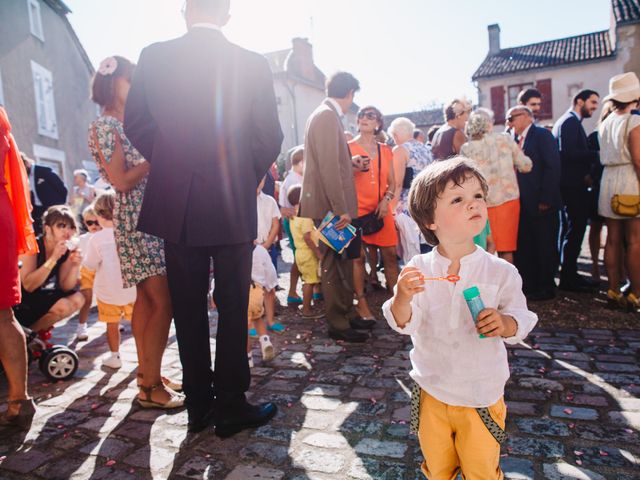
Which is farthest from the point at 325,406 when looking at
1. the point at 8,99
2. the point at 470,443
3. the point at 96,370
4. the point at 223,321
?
the point at 8,99

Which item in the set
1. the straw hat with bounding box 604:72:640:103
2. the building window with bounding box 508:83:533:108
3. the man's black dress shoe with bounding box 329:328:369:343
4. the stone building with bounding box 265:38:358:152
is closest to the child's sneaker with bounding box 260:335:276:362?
the man's black dress shoe with bounding box 329:328:369:343

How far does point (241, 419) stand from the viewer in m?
2.68

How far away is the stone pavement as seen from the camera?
7.43ft

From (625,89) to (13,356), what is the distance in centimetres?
545

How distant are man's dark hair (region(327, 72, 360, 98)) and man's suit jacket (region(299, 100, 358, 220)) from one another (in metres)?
0.21

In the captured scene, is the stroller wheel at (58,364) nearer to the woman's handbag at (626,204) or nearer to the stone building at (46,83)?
the woman's handbag at (626,204)

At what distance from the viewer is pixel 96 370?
3969 mm

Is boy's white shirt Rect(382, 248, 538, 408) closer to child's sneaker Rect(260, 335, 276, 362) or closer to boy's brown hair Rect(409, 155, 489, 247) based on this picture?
boy's brown hair Rect(409, 155, 489, 247)

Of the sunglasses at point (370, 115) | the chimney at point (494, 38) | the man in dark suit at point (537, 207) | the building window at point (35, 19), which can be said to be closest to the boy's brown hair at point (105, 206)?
the sunglasses at point (370, 115)

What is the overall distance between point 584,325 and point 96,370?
4276 mm

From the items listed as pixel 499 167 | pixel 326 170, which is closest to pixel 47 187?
pixel 326 170

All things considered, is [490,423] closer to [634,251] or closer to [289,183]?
[634,251]

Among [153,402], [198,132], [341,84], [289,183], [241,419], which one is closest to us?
[198,132]

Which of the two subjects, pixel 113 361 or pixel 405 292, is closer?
pixel 405 292
